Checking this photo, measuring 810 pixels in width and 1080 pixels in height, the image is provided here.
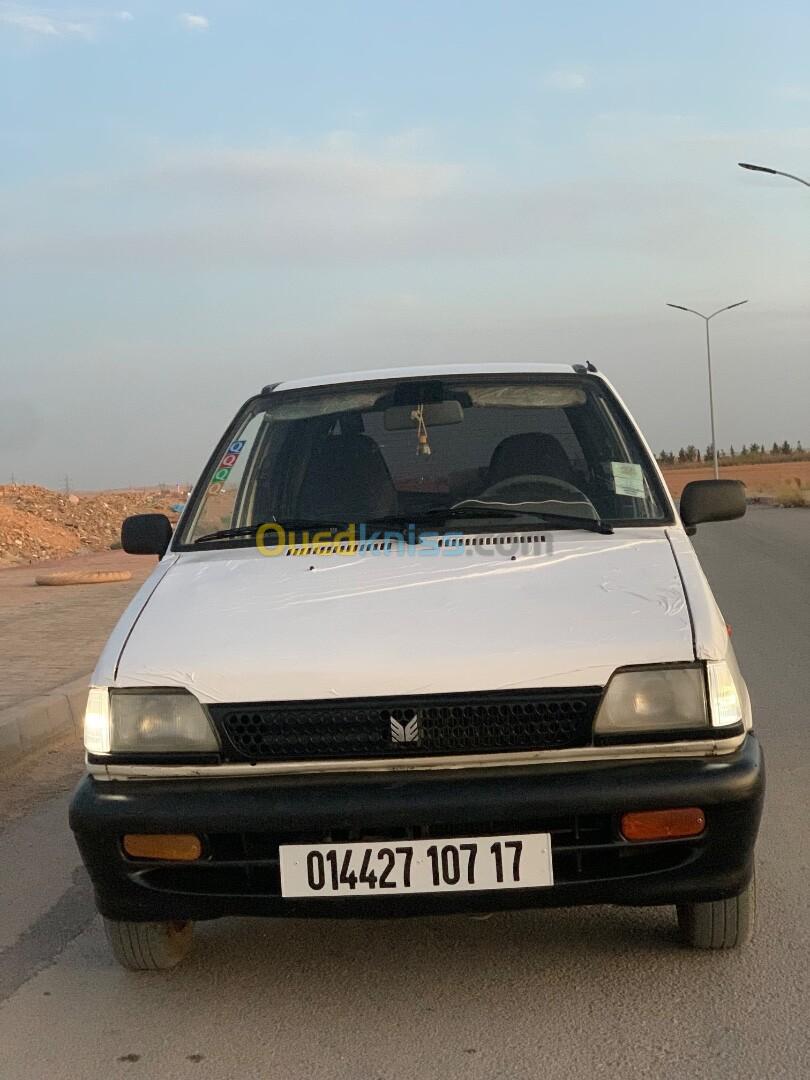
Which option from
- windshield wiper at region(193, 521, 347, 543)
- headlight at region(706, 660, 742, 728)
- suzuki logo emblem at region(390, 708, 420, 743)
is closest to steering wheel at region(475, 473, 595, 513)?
windshield wiper at region(193, 521, 347, 543)

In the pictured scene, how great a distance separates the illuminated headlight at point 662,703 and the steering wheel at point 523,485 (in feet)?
4.33

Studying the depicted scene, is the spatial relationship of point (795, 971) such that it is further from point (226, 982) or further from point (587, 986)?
point (226, 982)

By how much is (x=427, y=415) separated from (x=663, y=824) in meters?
2.20

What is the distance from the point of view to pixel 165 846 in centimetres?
341

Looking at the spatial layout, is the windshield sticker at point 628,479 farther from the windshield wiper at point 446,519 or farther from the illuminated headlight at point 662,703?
the illuminated headlight at point 662,703

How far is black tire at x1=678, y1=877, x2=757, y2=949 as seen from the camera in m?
3.66

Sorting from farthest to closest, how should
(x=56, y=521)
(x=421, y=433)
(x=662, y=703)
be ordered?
1. (x=56, y=521)
2. (x=421, y=433)
3. (x=662, y=703)

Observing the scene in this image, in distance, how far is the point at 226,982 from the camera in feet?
12.3

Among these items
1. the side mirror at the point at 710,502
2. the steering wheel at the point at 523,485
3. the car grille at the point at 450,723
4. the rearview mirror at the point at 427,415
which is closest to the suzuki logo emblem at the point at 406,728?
the car grille at the point at 450,723

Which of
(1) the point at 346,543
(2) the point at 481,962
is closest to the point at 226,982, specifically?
(2) the point at 481,962

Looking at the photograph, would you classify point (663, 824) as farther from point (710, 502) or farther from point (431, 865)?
point (710, 502)

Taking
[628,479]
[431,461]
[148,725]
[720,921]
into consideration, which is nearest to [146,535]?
[431,461]

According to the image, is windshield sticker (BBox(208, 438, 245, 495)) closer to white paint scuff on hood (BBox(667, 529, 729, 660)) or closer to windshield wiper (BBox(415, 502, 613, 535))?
windshield wiper (BBox(415, 502, 613, 535))

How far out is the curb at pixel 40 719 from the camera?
283 inches
